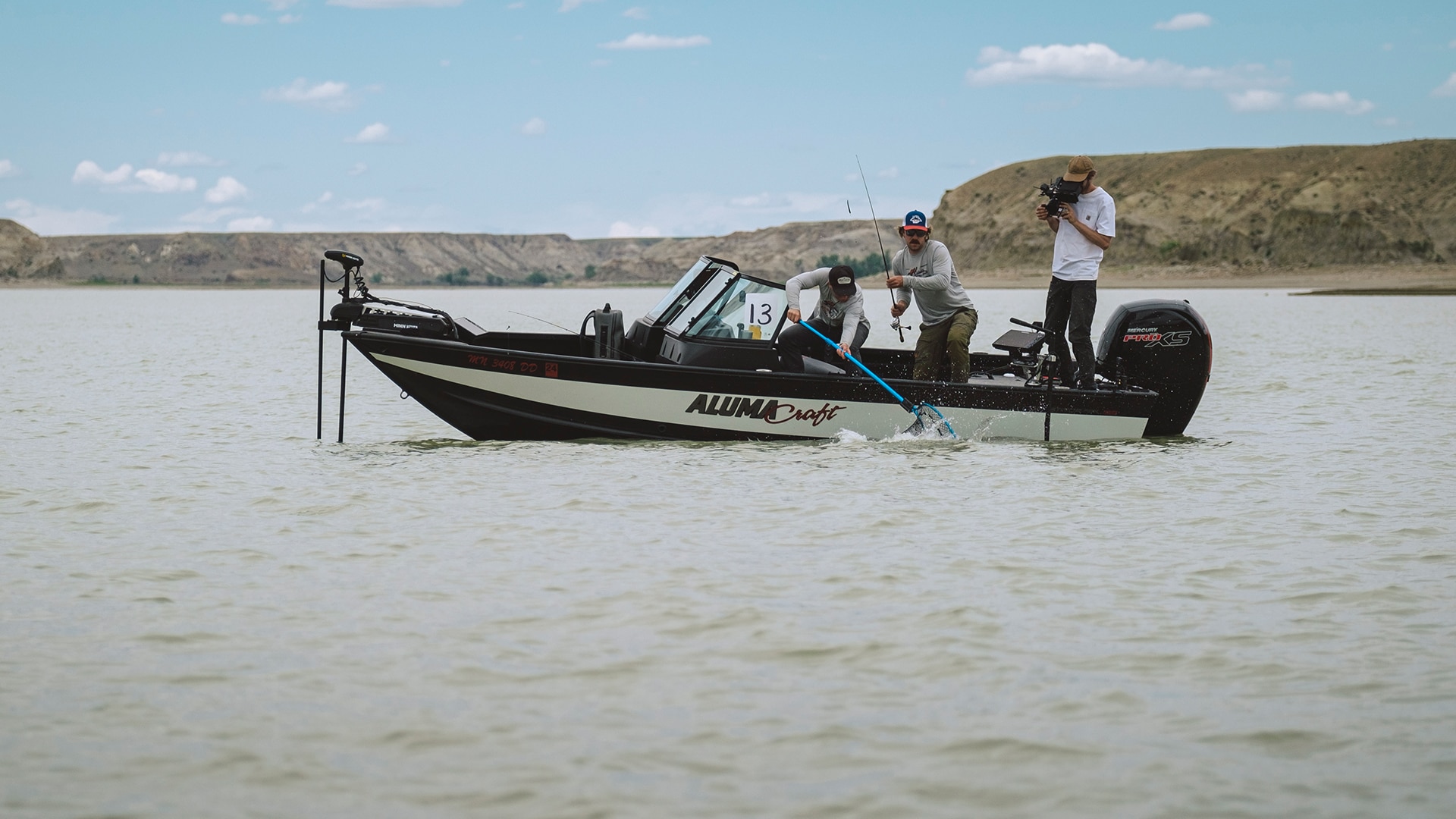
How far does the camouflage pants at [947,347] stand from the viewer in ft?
46.0

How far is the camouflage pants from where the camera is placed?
1402cm

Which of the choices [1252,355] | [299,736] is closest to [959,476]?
[299,736]

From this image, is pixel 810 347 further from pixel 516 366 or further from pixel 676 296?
pixel 516 366

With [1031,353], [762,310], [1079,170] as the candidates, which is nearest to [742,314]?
[762,310]

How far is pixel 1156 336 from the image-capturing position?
1436cm

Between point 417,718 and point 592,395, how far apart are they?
804 centimetres

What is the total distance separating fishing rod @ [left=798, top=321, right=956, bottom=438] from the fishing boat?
0.06 ft

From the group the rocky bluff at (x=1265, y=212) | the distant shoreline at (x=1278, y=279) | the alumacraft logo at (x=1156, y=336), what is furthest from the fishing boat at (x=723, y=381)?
the rocky bluff at (x=1265, y=212)

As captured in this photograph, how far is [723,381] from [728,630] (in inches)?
255

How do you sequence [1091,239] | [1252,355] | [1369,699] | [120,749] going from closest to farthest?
[120,749] → [1369,699] → [1091,239] → [1252,355]

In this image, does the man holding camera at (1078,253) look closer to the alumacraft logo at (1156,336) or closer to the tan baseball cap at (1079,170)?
the tan baseball cap at (1079,170)

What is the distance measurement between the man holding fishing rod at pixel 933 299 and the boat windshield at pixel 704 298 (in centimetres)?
164

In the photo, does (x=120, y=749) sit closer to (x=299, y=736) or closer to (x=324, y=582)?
(x=299, y=736)

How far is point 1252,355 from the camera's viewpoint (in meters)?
33.2
